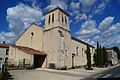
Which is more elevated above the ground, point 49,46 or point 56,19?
point 56,19

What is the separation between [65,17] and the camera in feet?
116

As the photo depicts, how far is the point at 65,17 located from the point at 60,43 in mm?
7238

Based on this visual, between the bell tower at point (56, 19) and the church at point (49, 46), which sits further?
the bell tower at point (56, 19)

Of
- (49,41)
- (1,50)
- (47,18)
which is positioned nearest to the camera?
(1,50)

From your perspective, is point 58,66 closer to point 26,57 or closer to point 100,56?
point 26,57

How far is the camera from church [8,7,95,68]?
30828mm

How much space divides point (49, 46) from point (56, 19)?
5813mm

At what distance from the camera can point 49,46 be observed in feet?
107

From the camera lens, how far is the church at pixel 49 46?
30828 mm

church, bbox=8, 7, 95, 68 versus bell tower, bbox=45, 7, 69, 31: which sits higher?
bell tower, bbox=45, 7, 69, 31

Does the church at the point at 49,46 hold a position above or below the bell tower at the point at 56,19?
below

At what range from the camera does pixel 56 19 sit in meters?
32.5

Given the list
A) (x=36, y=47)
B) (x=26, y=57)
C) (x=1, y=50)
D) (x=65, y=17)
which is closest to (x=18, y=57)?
(x=26, y=57)

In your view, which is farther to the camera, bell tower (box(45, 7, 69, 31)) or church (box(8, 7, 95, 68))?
bell tower (box(45, 7, 69, 31))
